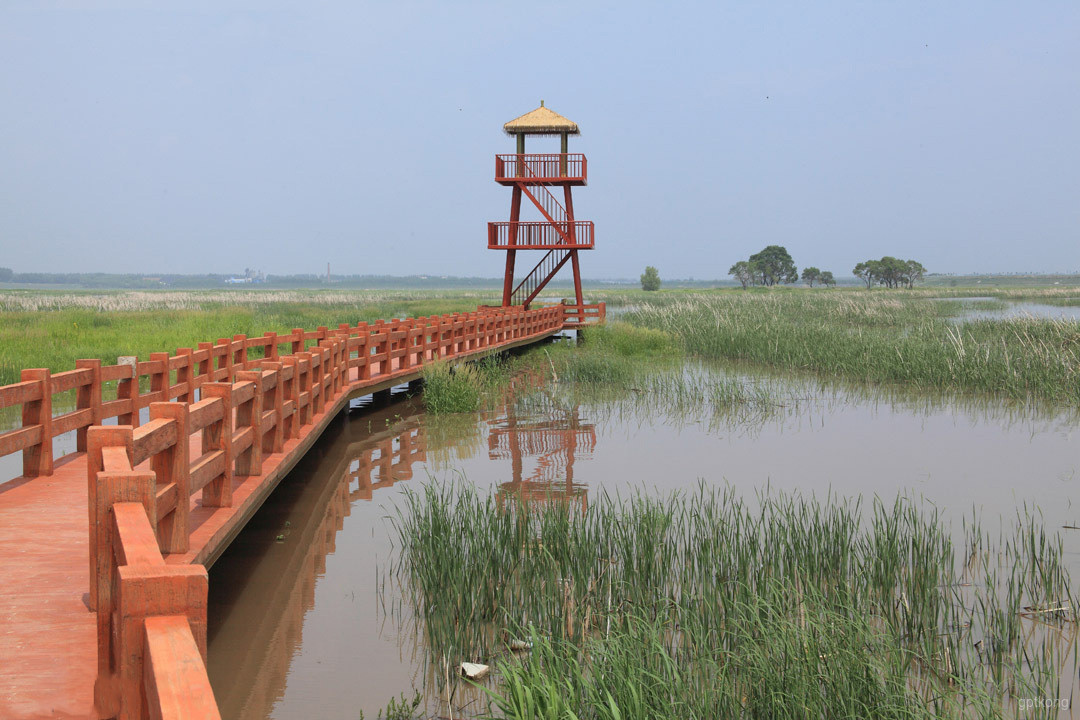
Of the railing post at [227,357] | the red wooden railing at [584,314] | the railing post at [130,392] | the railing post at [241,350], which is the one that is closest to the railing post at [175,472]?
the railing post at [130,392]

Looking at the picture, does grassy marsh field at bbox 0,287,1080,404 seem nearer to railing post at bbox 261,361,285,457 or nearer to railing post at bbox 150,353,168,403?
railing post at bbox 150,353,168,403

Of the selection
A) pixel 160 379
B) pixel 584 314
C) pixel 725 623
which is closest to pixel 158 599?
pixel 725 623

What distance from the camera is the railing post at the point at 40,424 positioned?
8.28m

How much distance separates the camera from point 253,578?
7762 mm

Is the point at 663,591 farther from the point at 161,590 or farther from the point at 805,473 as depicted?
the point at 805,473

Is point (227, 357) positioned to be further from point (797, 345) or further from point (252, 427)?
point (797, 345)

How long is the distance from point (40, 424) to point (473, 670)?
4874 millimetres

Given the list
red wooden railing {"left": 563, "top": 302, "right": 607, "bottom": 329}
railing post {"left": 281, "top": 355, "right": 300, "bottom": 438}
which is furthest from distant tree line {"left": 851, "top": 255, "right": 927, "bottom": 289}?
railing post {"left": 281, "top": 355, "right": 300, "bottom": 438}

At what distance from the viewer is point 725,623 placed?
19.4 ft

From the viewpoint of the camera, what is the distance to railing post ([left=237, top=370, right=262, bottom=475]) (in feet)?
26.6

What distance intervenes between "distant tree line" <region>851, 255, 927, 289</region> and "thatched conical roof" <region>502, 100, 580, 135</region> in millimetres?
119339

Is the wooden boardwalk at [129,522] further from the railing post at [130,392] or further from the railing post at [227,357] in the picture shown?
the railing post at [227,357]

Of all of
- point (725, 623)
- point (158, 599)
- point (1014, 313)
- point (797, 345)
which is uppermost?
point (1014, 313)

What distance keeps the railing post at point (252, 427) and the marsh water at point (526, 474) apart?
81 centimetres
